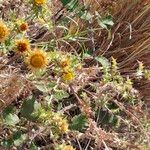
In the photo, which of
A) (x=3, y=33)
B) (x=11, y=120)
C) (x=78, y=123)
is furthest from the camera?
(x=78, y=123)

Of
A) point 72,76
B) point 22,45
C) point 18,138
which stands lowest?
point 18,138

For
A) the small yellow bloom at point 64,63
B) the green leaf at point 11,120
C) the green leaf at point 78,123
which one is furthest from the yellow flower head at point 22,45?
the green leaf at point 78,123

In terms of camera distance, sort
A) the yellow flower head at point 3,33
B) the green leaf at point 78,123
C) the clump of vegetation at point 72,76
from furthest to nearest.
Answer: the green leaf at point 78,123, the clump of vegetation at point 72,76, the yellow flower head at point 3,33

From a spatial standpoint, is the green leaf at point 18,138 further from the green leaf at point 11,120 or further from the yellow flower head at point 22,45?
the yellow flower head at point 22,45

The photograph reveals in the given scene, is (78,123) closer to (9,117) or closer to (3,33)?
(9,117)

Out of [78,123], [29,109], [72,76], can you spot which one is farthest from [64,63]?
[78,123]

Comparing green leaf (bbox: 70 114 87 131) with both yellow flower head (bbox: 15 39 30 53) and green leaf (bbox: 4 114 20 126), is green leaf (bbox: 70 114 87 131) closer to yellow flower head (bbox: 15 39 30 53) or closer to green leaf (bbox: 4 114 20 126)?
green leaf (bbox: 4 114 20 126)

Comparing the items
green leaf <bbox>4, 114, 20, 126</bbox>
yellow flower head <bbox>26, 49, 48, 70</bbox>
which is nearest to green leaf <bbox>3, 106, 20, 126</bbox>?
green leaf <bbox>4, 114, 20, 126</bbox>

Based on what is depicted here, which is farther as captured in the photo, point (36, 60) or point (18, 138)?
point (18, 138)
